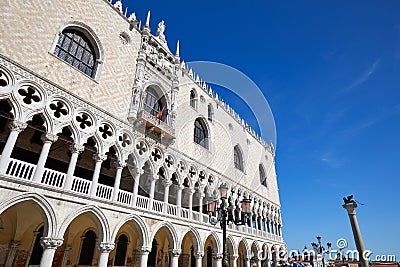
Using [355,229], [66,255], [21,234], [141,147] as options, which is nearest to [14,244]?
[21,234]

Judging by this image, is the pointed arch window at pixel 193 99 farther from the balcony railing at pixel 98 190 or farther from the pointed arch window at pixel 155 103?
the balcony railing at pixel 98 190

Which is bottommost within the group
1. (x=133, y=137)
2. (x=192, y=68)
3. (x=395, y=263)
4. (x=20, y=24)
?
(x=395, y=263)

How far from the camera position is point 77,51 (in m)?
10.8

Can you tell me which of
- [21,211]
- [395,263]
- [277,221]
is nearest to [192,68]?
[21,211]

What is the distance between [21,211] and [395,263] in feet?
104

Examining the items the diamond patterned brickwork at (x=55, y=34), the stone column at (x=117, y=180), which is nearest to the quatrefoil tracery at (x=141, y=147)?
the stone column at (x=117, y=180)

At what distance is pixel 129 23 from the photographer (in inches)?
537

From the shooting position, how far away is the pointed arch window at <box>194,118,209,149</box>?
17.2m

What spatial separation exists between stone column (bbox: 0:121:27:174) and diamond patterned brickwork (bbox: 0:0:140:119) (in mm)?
2136

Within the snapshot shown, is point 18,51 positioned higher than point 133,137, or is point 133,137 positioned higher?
point 18,51

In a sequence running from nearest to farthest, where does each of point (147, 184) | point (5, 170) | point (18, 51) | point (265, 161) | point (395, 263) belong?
point (5, 170)
point (18, 51)
point (147, 184)
point (395, 263)
point (265, 161)

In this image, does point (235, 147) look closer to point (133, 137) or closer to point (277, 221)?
point (277, 221)

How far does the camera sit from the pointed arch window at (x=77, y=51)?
402 inches

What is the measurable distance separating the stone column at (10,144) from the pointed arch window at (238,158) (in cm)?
1577
